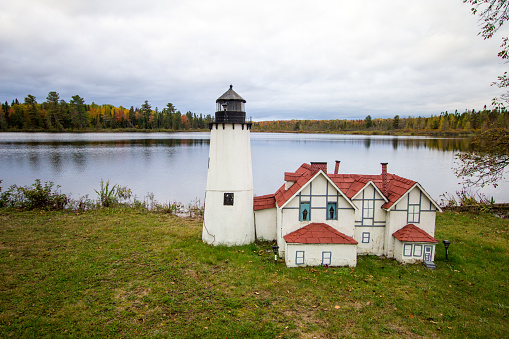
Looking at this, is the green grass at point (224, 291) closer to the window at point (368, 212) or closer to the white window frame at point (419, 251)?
the white window frame at point (419, 251)

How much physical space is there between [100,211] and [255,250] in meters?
12.4

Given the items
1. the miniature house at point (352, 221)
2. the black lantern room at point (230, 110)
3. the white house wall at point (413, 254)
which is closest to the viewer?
the miniature house at point (352, 221)

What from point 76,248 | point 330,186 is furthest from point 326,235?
point 76,248

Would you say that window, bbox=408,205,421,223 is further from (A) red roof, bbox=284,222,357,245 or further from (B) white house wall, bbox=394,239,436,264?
(A) red roof, bbox=284,222,357,245

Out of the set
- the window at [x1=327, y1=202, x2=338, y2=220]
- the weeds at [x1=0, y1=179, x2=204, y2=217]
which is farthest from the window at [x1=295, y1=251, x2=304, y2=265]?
the weeds at [x1=0, y1=179, x2=204, y2=217]

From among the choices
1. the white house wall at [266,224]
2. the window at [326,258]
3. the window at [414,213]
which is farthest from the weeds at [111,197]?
the window at [414,213]

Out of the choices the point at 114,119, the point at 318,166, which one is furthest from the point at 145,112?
the point at 318,166

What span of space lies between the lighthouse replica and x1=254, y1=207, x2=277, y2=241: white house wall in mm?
836

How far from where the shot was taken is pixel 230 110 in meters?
13.2

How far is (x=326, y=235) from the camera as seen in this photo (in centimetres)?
1156

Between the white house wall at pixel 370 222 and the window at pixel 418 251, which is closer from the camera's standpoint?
the window at pixel 418 251

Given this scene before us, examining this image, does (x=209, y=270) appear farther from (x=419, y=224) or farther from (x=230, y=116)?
(x=419, y=224)

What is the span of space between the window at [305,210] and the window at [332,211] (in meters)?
0.83

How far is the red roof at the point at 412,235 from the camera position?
1165 cm
